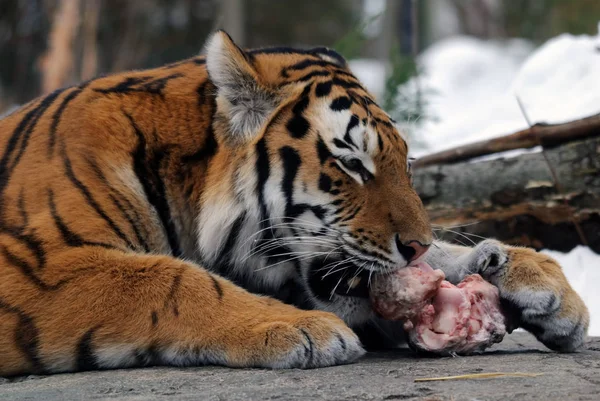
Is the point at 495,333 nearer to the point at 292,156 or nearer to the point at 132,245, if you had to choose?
the point at 292,156

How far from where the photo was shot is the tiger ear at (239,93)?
8.58 feet

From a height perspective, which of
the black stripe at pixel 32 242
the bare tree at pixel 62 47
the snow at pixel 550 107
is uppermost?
the bare tree at pixel 62 47

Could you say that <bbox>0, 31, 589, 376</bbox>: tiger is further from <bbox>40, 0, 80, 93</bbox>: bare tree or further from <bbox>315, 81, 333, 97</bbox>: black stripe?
<bbox>40, 0, 80, 93</bbox>: bare tree

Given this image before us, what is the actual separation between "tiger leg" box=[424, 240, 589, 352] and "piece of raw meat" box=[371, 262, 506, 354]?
2.1 inches

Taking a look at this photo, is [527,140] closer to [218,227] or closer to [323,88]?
[323,88]

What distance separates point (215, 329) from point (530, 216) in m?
1.92

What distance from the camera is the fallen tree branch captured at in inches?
142

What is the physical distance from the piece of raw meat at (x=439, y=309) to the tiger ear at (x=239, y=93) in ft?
2.02

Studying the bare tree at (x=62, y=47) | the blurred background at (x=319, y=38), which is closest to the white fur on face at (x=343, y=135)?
the blurred background at (x=319, y=38)

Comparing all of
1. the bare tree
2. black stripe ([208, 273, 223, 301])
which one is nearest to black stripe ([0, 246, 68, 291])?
black stripe ([208, 273, 223, 301])

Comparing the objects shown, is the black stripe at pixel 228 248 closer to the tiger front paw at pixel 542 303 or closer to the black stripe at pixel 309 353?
the black stripe at pixel 309 353

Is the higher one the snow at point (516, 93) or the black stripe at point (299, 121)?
the snow at point (516, 93)

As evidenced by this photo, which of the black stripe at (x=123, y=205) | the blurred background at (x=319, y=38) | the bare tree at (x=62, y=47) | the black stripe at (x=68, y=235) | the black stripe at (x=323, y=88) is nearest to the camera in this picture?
the black stripe at (x=68, y=235)

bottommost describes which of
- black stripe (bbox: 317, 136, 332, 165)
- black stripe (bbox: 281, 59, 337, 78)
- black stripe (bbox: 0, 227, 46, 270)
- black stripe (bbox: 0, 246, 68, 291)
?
black stripe (bbox: 0, 246, 68, 291)
